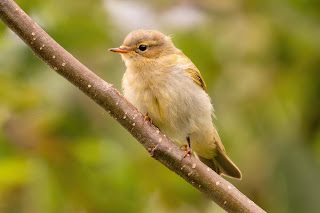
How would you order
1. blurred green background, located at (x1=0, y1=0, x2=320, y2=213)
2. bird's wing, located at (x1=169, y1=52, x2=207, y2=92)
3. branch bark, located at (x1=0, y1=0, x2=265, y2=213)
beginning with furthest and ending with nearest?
bird's wing, located at (x1=169, y1=52, x2=207, y2=92), blurred green background, located at (x1=0, y1=0, x2=320, y2=213), branch bark, located at (x1=0, y1=0, x2=265, y2=213)

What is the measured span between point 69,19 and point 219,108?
130 cm

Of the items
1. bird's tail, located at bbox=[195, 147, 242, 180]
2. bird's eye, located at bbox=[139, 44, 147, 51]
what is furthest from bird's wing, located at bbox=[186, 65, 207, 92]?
bird's tail, located at bbox=[195, 147, 242, 180]

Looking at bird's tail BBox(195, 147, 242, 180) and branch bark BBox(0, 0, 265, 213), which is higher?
bird's tail BBox(195, 147, 242, 180)

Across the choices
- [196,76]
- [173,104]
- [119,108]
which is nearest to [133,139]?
[173,104]

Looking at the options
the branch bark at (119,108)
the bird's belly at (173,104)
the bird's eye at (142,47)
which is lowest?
the branch bark at (119,108)

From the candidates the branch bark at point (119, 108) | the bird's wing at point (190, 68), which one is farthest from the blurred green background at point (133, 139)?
the branch bark at point (119, 108)

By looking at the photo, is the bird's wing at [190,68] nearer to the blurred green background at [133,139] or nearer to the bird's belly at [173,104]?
the bird's belly at [173,104]

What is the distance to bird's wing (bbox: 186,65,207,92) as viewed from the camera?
3.44 m

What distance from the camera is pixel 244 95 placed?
3.81m

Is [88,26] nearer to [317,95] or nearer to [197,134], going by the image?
[197,134]

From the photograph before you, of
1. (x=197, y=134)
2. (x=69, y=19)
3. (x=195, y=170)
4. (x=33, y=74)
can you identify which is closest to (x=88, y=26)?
(x=69, y=19)

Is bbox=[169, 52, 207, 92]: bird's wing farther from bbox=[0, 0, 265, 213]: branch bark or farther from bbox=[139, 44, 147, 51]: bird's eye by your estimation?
bbox=[0, 0, 265, 213]: branch bark

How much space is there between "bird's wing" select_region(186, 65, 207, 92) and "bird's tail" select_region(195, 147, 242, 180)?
56 cm

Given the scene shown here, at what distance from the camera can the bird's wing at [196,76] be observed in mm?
3445
